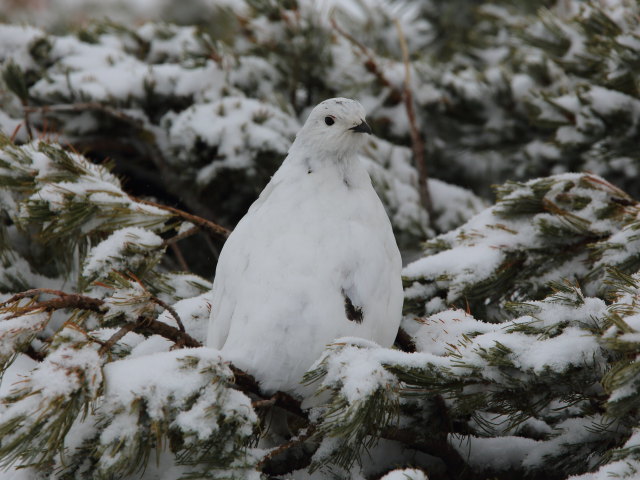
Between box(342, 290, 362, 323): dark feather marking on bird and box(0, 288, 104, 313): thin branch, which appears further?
box(342, 290, 362, 323): dark feather marking on bird

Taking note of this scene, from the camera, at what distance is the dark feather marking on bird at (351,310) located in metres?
2.09

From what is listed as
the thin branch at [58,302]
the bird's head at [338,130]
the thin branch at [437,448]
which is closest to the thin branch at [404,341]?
the thin branch at [437,448]

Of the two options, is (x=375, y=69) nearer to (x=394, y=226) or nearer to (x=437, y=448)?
(x=394, y=226)

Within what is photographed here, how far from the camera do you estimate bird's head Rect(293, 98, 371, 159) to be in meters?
2.49

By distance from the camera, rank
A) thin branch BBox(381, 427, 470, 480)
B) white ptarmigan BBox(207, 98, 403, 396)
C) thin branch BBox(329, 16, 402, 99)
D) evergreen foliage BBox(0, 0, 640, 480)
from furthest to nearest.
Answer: thin branch BBox(329, 16, 402, 99)
white ptarmigan BBox(207, 98, 403, 396)
thin branch BBox(381, 427, 470, 480)
evergreen foliage BBox(0, 0, 640, 480)

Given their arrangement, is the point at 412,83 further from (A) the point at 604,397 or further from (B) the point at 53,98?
(A) the point at 604,397

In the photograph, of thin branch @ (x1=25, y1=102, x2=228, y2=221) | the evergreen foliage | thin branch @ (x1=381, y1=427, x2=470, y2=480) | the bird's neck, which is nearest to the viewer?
the evergreen foliage

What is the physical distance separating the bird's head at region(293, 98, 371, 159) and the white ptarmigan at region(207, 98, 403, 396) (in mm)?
76

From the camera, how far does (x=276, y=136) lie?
11.2 feet

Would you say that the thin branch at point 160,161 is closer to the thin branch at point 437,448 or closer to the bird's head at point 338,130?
the bird's head at point 338,130

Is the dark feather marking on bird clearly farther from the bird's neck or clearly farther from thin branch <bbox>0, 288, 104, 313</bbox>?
thin branch <bbox>0, 288, 104, 313</bbox>

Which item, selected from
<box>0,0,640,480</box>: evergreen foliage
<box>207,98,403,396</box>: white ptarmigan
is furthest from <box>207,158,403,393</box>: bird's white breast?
<box>0,0,640,480</box>: evergreen foliage

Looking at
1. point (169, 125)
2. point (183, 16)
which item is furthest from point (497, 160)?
point (183, 16)

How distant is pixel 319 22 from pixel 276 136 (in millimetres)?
954
